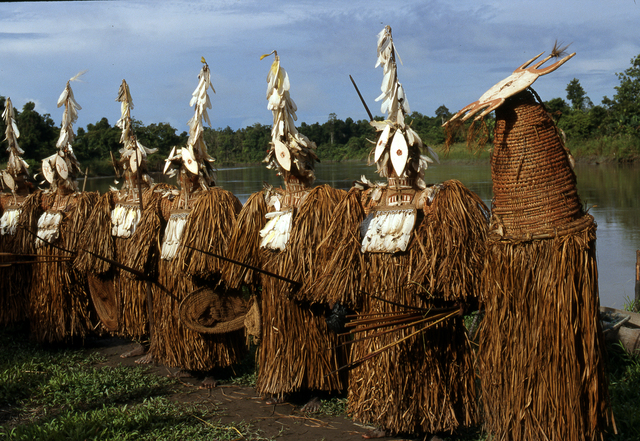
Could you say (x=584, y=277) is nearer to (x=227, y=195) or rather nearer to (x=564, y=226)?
(x=564, y=226)

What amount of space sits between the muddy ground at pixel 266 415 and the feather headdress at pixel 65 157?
87.5 inches

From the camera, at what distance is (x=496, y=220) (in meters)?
2.49

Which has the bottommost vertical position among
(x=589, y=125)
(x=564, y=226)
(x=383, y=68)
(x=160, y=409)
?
(x=160, y=409)

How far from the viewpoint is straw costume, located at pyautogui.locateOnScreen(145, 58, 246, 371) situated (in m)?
4.14

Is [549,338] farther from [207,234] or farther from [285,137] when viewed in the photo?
[207,234]

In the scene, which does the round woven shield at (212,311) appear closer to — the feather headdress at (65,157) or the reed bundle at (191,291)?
the reed bundle at (191,291)

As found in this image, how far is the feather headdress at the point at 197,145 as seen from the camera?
4363mm

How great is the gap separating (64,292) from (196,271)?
207cm

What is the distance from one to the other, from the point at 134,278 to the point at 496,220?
329 cm

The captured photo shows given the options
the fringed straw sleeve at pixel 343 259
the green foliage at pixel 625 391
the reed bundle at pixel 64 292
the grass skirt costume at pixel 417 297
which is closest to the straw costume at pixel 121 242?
the reed bundle at pixel 64 292

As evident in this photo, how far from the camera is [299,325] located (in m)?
3.65

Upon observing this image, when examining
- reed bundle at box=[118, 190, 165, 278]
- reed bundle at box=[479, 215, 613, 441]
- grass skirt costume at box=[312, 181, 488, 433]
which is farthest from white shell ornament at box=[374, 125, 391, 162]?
reed bundle at box=[118, 190, 165, 278]

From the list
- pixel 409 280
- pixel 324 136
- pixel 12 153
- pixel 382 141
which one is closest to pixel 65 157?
pixel 12 153

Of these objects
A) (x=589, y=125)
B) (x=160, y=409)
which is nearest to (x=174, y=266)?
(x=160, y=409)
